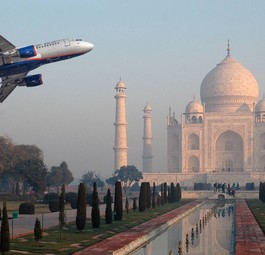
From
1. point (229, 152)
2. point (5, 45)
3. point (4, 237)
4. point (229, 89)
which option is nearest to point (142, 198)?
point (5, 45)

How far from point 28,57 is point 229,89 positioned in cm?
6007

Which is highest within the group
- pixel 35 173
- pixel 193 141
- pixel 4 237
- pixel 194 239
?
pixel 193 141

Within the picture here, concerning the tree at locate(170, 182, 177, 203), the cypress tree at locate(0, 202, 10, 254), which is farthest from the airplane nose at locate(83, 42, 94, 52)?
the tree at locate(170, 182, 177, 203)

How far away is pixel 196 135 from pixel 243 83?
34.1 feet

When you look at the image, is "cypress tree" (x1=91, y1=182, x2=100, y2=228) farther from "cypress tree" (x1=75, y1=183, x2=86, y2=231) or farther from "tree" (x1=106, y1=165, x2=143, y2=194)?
"tree" (x1=106, y1=165, x2=143, y2=194)

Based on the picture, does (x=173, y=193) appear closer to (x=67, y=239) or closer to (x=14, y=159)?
(x=14, y=159)

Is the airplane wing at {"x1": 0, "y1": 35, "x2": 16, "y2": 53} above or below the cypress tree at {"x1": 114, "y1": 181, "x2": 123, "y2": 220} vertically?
above

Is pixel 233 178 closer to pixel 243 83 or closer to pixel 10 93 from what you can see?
pixel 243 83

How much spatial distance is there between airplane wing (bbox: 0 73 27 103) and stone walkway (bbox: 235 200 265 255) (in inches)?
547

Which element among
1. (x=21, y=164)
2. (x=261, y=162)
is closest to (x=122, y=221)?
(x=21, y=164)

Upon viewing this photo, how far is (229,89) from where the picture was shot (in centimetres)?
8906

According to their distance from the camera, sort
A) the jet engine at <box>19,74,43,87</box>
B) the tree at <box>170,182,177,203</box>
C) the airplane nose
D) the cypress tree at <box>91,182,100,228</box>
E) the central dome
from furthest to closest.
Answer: the central dome
the tree at <box>170,182,177,203</box>
the airplane nose
the jet engine at <box>19,74,43,87</box>
the cypress tree at <box>91,182,100,228</box>

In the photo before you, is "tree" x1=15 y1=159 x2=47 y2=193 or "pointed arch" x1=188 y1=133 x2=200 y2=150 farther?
"pointed arch" x1=188 y1=133 x2=200 y2=150

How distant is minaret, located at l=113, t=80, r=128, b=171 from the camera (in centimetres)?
8606
